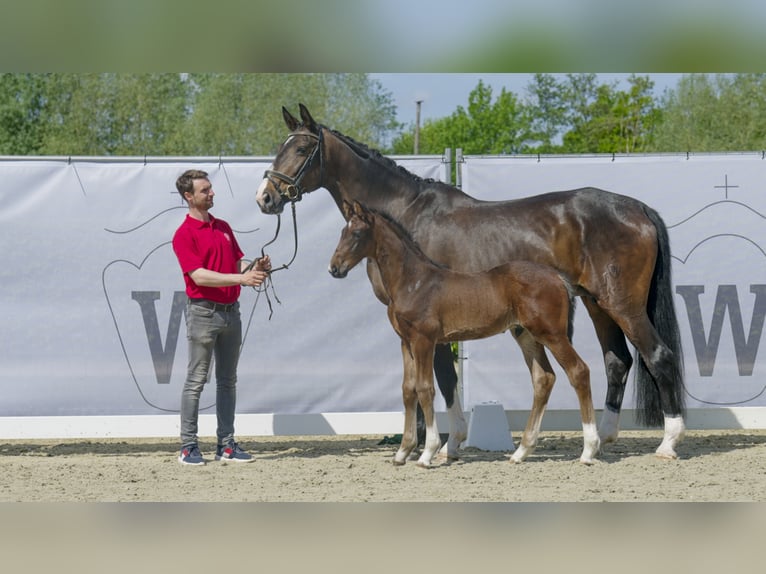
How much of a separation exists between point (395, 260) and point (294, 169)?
1.03 metres

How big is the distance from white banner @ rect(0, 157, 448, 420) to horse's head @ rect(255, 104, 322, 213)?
855 mm

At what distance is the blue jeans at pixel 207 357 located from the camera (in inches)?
239

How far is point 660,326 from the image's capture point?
21.5 ft

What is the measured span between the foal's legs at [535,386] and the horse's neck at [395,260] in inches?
34.9

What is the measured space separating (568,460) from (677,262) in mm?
2067

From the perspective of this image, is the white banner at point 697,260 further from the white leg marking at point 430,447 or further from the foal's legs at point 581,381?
the white leg marking at point 430,447

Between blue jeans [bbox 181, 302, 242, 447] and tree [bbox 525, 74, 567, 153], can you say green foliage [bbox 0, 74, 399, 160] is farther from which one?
blue jeans [bbox 181, 302, 242, 447]

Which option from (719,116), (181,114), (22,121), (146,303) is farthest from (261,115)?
(146,303)

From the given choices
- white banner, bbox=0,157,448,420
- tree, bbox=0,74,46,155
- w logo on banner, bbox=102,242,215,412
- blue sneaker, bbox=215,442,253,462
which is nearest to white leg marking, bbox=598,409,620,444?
white banner, bbox=0,157,448,420

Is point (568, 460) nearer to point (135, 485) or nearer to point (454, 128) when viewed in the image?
point (135, 485)

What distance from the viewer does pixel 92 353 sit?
7199 millimetres

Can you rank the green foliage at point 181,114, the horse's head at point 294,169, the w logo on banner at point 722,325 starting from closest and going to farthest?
the horse's head at point 294,169, the w logo on banner at point 722,325, the green foliage at point 181,114

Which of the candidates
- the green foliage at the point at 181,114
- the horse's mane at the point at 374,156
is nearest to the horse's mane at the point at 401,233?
the horse's mane at the point at 374,156

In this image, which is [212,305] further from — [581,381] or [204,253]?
[581,381]
